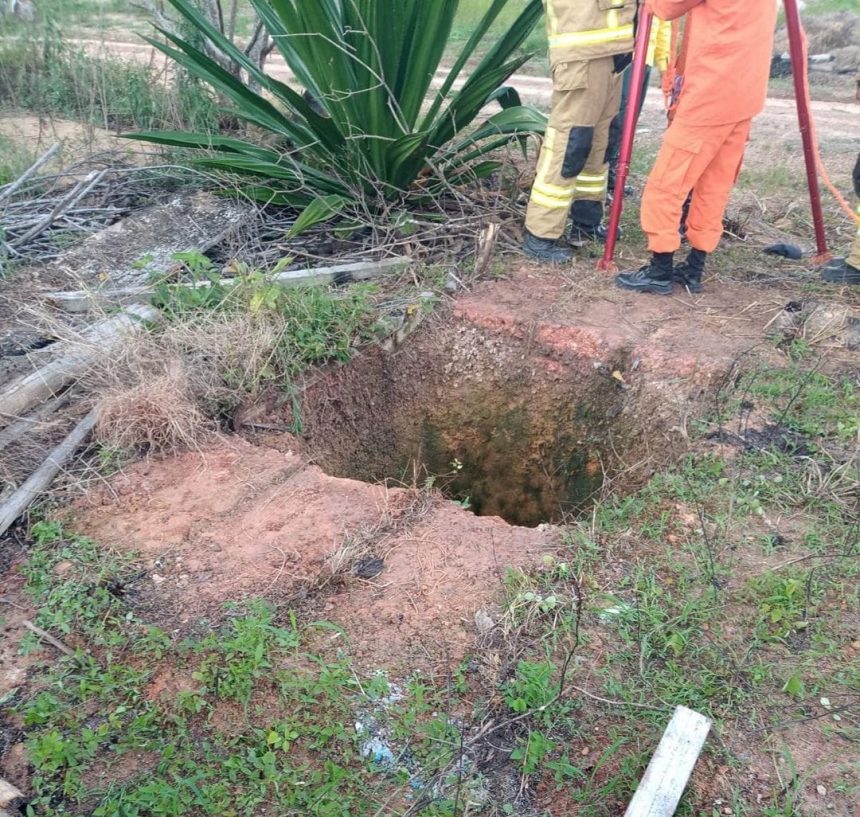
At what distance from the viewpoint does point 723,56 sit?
3016mm

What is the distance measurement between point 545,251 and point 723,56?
1201 mm

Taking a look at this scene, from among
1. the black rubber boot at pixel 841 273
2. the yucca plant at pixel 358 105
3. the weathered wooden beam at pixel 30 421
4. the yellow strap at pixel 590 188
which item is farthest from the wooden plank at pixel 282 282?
the black rubber boot at pixel 841 273

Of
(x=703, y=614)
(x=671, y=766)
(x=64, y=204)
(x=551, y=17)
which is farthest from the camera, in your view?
(x=64, y=204)

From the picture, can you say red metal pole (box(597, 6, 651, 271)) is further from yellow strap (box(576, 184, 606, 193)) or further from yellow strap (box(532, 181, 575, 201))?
yellow strap (box(576, 184, 606, 193))

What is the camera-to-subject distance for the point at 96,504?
2406mm

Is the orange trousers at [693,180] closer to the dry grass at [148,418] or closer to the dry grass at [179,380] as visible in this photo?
the dry grass at [179,380]

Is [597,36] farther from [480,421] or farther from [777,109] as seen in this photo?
[777,109]

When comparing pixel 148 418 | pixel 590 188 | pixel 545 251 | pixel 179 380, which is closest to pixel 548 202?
pixel 545 251

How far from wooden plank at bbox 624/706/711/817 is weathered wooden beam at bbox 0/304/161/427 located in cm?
231

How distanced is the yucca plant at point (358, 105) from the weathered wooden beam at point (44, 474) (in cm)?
156

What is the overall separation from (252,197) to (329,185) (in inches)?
16.4

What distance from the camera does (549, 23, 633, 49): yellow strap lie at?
3.35m

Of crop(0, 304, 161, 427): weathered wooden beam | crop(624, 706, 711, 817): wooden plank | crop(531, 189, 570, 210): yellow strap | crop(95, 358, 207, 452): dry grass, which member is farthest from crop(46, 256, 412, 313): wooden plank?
crop(624, 706, 711, 817): wooden plank

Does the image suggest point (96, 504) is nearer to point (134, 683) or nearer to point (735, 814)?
point (134, 683)
